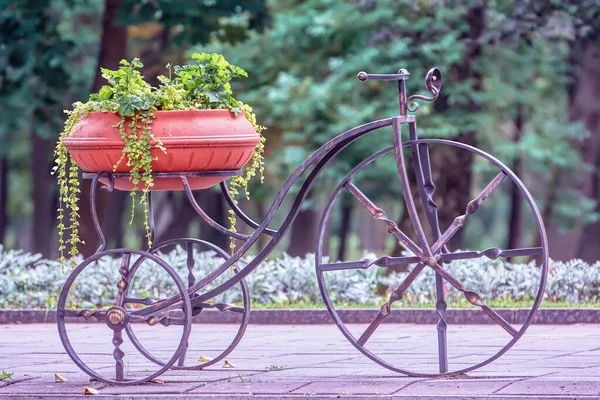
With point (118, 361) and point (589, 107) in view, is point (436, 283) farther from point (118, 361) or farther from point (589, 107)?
point (589, 107)

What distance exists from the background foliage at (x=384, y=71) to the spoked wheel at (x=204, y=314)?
470 cm

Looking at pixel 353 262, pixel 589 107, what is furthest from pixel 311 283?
pixel 589 107

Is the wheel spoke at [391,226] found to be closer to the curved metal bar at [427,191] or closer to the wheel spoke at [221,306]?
the curved metal bar at [427,191]

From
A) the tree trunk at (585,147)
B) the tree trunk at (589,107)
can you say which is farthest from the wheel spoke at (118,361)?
the tree trunk at (589,107)

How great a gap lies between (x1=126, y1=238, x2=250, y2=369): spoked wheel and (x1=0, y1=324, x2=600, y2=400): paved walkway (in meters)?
0.05

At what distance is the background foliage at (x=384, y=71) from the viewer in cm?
1381

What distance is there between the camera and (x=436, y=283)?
18.4 feet

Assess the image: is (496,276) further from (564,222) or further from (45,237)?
(45,237)

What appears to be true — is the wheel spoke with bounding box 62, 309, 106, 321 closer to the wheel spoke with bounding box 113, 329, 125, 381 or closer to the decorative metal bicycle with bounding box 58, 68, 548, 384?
the decorative metal bicycle with bounding box 58, 68, 548, 384

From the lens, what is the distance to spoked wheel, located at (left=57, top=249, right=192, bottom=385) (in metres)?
5.27

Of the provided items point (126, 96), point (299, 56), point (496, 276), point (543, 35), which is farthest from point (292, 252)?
point (126, 96)

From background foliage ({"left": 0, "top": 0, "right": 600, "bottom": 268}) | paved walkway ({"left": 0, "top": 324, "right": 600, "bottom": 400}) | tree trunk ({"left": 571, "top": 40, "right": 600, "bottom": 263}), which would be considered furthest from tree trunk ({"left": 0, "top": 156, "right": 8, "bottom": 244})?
paved walkway ({"left": 0, "top": 324, "right": 600, "bottom": 400})

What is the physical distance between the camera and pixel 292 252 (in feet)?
66.5

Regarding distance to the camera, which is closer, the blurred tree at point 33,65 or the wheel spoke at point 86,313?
the wheel spoke at point 86,313
